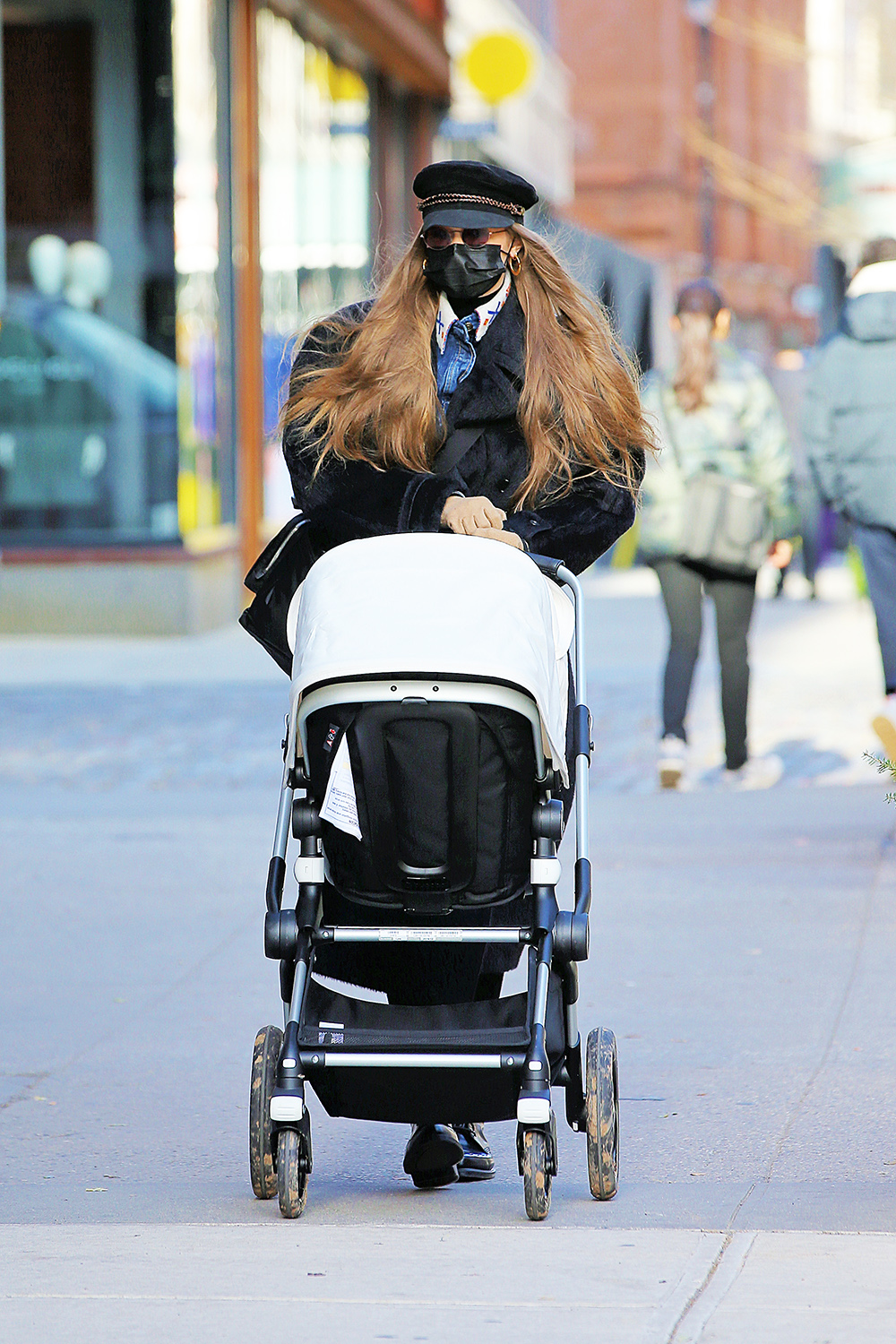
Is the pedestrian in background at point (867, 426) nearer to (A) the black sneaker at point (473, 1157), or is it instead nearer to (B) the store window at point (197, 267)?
(A) the black sneaker at point (473, 1157)

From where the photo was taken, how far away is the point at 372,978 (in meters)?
3.83

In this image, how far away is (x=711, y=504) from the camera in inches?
320

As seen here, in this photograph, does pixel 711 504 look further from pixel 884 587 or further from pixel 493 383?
pixel 493 383

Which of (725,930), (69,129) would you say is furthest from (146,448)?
(725,930)

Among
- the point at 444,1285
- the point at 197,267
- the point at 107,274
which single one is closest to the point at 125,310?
the point at 107,274

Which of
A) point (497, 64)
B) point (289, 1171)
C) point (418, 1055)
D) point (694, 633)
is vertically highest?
point (497, 64)

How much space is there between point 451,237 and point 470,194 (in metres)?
0.08

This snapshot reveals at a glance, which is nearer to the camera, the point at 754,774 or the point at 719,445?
the point at 719,445

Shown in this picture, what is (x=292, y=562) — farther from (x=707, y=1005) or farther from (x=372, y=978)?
(x=707, y=1005)

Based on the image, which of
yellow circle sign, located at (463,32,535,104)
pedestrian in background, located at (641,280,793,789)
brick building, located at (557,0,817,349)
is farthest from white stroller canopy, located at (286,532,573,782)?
brick building, located at (557,0,817,349)

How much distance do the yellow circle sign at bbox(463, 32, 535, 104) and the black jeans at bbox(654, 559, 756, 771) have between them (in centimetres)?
1222

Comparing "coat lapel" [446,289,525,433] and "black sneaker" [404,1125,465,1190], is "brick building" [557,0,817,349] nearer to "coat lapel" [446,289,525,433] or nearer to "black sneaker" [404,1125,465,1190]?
"coat lapel" [446,289,525,433]

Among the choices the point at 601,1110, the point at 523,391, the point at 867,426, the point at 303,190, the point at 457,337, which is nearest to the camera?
the point at 601,1110

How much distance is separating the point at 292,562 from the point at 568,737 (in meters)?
0.61
